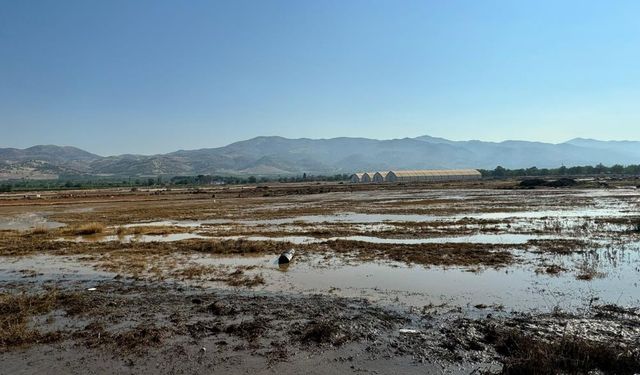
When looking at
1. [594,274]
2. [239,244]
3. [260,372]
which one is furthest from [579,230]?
[260,372]

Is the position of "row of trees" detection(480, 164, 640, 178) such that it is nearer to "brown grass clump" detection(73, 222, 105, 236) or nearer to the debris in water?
"brown grass clump" detection(73, 222, 105, 236)

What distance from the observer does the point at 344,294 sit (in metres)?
12.9

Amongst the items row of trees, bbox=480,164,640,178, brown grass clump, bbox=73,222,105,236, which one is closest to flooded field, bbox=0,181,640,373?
brown grass clump, bbox=73,222,105,236

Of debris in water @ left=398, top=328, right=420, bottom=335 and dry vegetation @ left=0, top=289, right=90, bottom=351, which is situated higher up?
debris in water @ left=398, top=328, right=420, bottom=335

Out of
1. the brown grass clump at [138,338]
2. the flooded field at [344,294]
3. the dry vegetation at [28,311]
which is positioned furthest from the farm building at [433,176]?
the brown grass clump at [138,338]

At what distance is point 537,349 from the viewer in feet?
24.4

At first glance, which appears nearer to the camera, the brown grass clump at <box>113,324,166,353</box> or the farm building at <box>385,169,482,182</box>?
the brown grass clump at <box>113,324,166,353</box>

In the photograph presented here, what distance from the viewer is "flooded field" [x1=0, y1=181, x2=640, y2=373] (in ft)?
28.2

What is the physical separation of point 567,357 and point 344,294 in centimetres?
654

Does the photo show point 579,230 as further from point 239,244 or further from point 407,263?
point 239,244

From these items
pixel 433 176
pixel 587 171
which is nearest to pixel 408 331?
pixel 433 176

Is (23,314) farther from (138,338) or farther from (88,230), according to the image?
(88,230)

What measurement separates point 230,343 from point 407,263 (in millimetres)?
9506

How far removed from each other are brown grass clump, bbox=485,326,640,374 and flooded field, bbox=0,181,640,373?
100 millimetres
